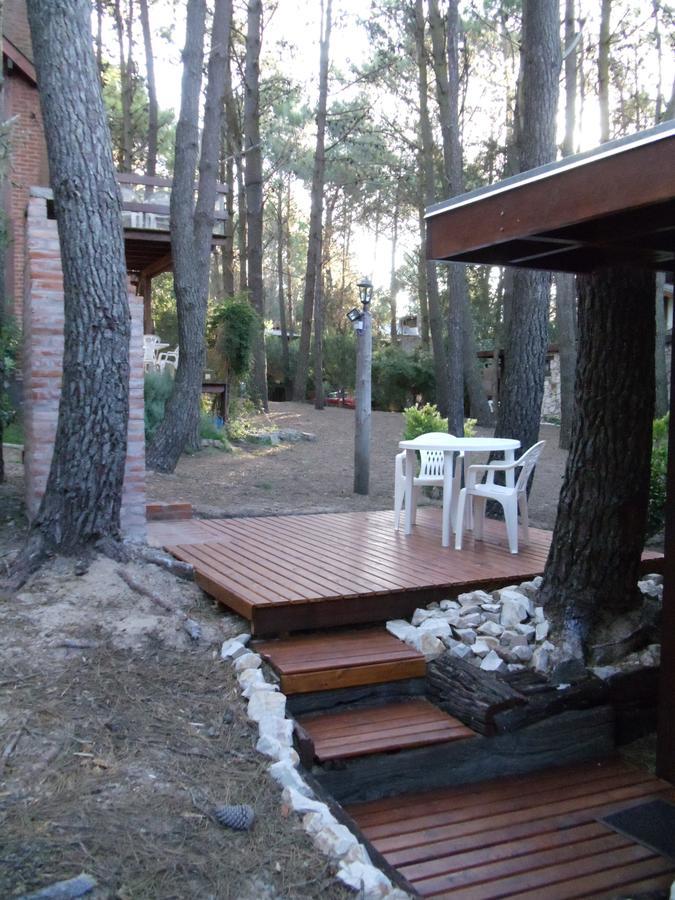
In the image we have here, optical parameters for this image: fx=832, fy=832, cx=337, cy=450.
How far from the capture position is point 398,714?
12.0 ft

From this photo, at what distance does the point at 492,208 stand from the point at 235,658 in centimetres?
220

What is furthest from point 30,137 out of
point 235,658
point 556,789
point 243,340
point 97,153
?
point 556,789

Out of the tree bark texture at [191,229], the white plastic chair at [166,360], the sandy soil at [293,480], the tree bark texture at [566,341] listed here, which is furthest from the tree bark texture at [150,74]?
the tree bark texture at [566,341]

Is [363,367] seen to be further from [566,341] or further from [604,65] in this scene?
[604,65]

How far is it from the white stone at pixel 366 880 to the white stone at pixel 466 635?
5.56 feet

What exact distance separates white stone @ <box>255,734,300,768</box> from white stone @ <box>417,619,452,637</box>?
1159 millimetres

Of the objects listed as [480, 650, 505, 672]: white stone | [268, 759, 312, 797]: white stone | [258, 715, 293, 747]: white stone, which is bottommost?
[268, 759, 312, 797]: white stone

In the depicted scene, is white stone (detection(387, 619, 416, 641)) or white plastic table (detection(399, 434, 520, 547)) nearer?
white stone (detection(387, 619, 416, 641))

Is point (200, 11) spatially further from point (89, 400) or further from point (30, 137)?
point (89, 400)

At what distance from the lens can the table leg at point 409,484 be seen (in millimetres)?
5758

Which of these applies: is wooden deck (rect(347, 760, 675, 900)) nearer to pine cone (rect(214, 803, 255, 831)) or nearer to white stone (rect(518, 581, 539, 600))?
pine cone (rect(214, 803, 255, 831))

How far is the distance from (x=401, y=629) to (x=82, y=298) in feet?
8.02

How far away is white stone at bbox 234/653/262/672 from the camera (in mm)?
3617

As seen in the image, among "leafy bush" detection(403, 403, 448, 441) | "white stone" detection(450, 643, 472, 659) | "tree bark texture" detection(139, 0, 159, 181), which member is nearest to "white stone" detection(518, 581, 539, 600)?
"white stone" detection(450, 643, 472, 659)
